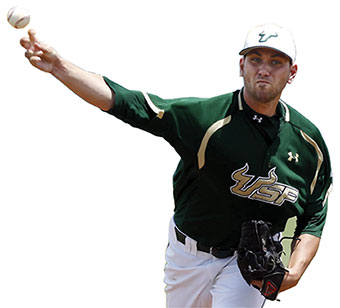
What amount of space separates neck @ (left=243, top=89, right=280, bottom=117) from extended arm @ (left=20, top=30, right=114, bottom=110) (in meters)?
1.31

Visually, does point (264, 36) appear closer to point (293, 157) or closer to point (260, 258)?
point (293, 157)

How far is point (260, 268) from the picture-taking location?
32.3 ft

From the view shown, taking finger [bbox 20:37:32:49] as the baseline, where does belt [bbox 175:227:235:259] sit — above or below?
below

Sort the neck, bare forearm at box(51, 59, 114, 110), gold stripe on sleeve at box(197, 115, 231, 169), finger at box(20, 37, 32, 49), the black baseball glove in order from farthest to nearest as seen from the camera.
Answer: the neck
gold stripe on sleeve at box(197, 115, 231, 169)
the black baseball glove
bare forearm at box(51, 59, 114, 110)
finger at box(20, 37, 32, 49)

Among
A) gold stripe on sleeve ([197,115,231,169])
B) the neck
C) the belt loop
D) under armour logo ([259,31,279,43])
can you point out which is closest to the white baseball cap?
under armour logo ([259,31,279,43])

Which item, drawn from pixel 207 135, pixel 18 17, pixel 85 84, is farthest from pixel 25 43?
pixel 207 135

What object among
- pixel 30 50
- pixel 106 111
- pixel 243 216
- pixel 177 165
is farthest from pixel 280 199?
pixel 30 50

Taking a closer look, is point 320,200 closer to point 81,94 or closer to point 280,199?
point 280,199

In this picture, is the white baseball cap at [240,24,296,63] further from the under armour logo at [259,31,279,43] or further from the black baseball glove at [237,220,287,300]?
the black baseball glove at [237,220,287,300]

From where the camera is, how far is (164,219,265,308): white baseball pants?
10125 mm

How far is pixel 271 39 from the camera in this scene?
995 cm

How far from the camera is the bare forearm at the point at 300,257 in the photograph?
33.4 feet

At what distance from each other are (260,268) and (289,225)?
Answer: 31.6 inches

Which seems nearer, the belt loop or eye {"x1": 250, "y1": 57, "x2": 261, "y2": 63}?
eye {"x1": 250, "y1": 57, "x2": 261, "y2": 63}
